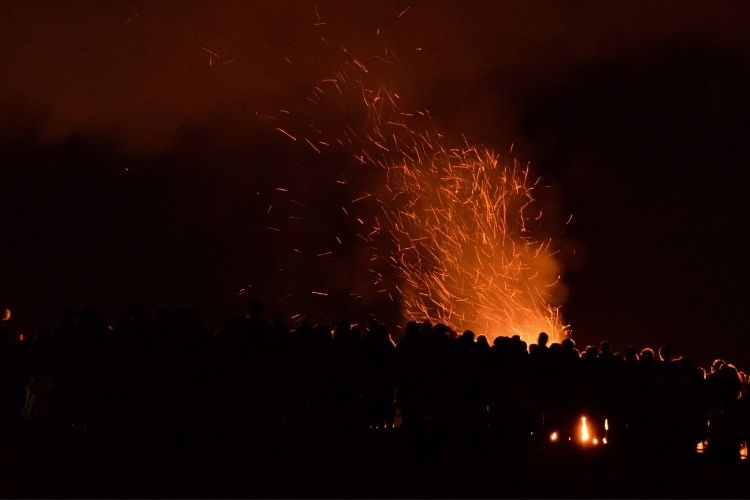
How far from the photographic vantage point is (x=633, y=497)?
11.9 meters

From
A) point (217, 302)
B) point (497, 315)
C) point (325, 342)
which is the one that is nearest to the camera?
point (325, 342)

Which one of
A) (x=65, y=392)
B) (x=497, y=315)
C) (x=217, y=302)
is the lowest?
(x=65, y=392)

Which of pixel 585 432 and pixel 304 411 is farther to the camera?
pixel 585 432

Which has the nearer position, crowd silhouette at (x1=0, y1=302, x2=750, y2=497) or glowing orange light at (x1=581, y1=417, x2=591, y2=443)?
crowd silhouette at (x1=0, y1=302, x2=750, y2=497)

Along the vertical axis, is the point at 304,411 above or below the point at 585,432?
below

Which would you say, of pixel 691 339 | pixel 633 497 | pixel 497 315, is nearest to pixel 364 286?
pixel 691 339

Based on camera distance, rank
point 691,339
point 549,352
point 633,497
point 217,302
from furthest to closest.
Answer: point 217,302
point 691,339
point 549,352
point 633,497

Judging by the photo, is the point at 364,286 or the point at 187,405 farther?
the point at 364,286

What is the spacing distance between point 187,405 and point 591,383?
5405mm

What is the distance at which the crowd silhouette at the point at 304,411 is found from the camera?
38.4ft

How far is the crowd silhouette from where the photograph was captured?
11.7 metres

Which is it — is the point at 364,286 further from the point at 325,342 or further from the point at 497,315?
the point at 325,342

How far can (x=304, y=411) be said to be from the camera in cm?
Result: 1311

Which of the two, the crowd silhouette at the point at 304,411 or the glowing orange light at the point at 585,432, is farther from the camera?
the glowing orange light at the point at 585,432
